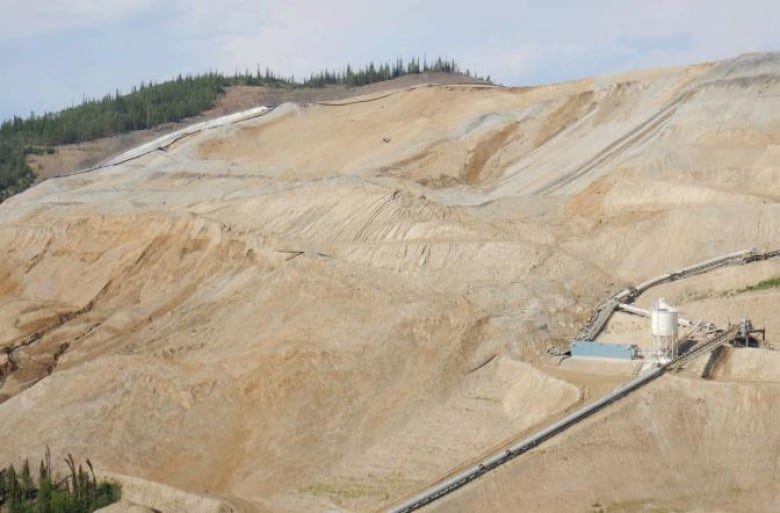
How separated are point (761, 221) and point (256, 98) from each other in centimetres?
5865

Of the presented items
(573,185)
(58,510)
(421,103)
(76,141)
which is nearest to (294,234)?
(573,185)

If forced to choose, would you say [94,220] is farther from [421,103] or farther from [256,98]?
[256,98]

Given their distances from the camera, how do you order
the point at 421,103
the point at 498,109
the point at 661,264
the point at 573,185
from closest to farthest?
1. the point at 661,264
2. the point at 573,185
3. the point at 498,109
4. the point at 421,103

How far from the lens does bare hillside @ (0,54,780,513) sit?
110 ft

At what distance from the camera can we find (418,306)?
41750mm

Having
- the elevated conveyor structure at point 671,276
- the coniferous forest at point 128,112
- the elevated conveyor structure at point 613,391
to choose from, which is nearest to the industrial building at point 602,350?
the elevated conveyor structure at point 613,391

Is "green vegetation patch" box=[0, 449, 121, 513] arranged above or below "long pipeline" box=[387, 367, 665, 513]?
below

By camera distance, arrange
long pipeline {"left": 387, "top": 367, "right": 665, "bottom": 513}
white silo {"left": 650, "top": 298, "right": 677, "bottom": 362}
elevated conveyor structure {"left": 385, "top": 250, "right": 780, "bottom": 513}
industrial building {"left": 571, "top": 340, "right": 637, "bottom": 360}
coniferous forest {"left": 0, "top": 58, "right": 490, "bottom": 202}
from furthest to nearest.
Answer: coniferous forest {"left": 0, "top": 58, "right": 490, "bottom": 202}, industrial building {"left": 571, "top": 340, "right": 637, "bottom": 360}, white silo {"left": 650, "top": 298, "right": 677, "bottom": 362}, elevated conveyor structure {"left": 385, "top": 250, "right": 780, "bottom": 513}, long pipeline {"left": 387, "top": 367, "right": 665, "bottom": 513}

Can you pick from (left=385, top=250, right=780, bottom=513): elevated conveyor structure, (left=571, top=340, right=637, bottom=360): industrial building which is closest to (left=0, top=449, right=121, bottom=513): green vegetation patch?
(left=385, top=250, right=780, bottom=513): elevated conveyor structure

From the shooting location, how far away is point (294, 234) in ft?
169

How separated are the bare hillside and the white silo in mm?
1092

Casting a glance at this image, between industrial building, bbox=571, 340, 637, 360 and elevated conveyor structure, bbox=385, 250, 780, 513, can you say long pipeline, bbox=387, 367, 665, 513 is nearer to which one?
elevated conveyor structure, bbox=385, 250, 780, 513

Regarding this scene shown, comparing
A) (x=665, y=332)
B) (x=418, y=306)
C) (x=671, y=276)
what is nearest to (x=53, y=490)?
(x=418, y=306)

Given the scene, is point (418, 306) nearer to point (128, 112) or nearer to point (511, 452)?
point (511, 452)
